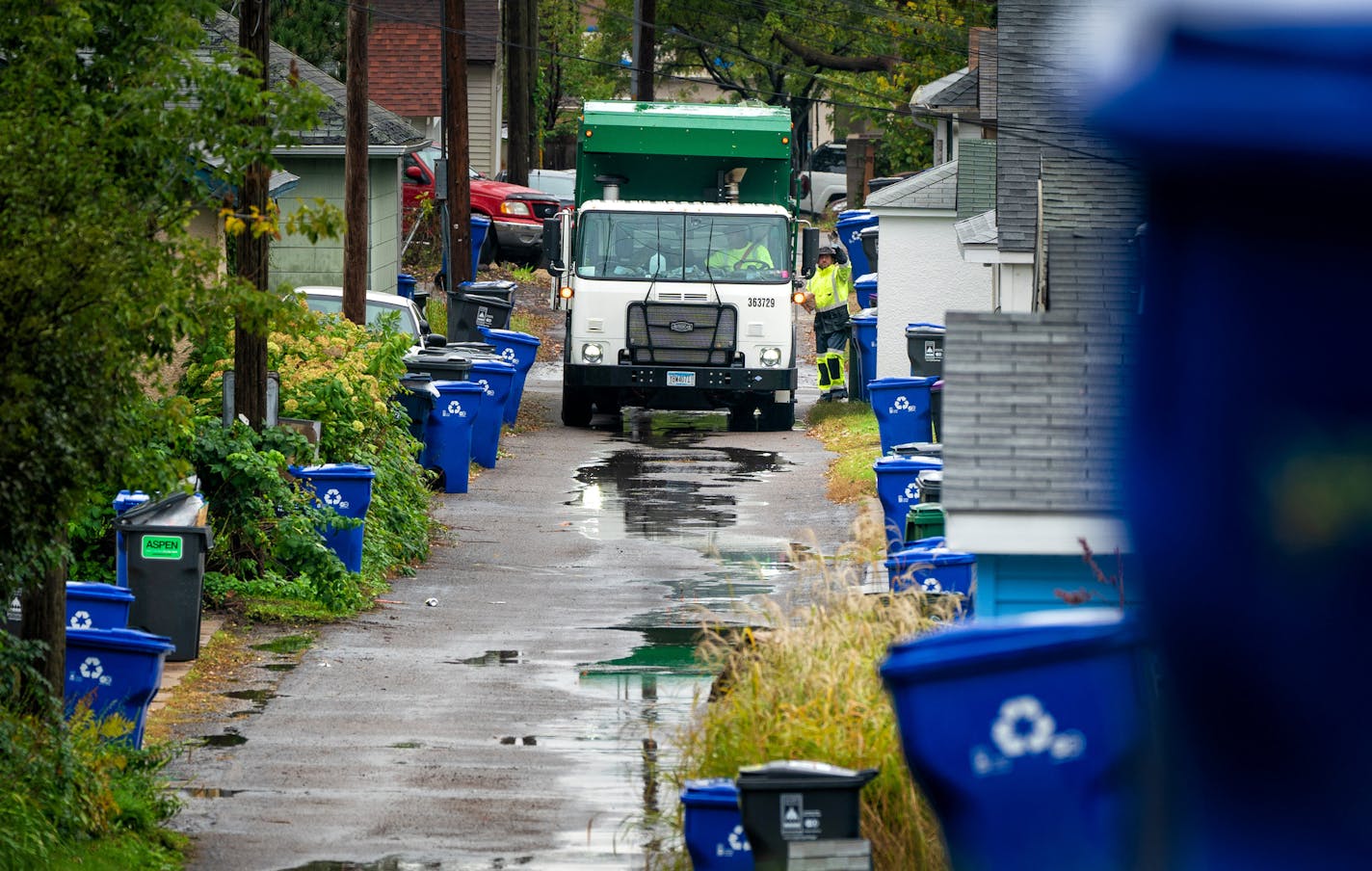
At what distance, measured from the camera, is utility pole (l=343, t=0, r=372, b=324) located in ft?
68.1

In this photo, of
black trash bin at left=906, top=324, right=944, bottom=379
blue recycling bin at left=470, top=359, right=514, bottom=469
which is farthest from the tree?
black trash bin at left=906, top=324, right=944, bottom=379

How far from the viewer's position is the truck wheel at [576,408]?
25156 millimetres

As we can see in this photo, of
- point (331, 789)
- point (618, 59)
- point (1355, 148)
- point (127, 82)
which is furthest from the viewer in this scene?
point (618, 59)

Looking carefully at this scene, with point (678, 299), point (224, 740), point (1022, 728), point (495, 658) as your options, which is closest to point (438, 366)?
point (678, 299)

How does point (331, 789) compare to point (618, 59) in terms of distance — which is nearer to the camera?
point (331, 789)

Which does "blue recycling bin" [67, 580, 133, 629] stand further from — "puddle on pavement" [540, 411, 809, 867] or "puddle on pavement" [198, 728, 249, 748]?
"puddle on pavement" [540, 411, 809, 867]

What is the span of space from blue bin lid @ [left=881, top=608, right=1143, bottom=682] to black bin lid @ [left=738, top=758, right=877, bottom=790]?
2.92 metres

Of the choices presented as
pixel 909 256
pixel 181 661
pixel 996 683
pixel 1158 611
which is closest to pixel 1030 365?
→ pixel 996 683

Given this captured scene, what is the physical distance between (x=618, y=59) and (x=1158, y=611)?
219ft

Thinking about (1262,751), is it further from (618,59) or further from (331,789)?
(618,59)

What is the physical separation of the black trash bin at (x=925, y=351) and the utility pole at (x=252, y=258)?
10191mm

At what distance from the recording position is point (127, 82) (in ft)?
27.8

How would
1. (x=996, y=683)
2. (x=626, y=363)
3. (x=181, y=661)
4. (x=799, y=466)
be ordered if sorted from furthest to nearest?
(x=626, y=363) → (x=799, y=466) → (x=181, y=661) → (x=996, y=683)

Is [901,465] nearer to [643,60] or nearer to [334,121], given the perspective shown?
[334,121]
